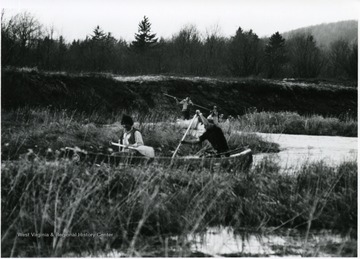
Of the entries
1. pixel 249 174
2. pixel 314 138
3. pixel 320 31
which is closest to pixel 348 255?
pixel 249 174

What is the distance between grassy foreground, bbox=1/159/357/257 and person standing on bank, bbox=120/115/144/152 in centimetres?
146

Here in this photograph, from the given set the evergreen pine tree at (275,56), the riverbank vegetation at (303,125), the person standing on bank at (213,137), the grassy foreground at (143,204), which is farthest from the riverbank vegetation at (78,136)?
the evergreen pine tree at (275,56)

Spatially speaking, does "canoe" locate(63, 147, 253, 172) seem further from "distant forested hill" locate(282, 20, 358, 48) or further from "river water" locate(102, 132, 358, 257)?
"distant forested hill" locate(282, 20, 358, 48)

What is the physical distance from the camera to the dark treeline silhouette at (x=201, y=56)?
35969 mm

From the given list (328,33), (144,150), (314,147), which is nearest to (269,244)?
(144,150)

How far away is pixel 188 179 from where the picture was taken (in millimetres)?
7797

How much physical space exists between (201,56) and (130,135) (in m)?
35.7

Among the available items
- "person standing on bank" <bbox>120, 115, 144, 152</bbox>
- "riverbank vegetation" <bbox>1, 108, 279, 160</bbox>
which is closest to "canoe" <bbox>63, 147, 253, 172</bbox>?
"person standing on bank" <bbox>120, 115, 144, 152</bbox>

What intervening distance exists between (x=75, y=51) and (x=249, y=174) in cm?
3223

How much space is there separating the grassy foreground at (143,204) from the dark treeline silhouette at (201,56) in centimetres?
2557

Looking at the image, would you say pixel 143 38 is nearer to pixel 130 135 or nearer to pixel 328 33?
pixel 328 33

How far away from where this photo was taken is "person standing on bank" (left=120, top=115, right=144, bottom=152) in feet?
30.5

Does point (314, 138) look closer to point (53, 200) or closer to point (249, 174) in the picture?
point (249, 174)

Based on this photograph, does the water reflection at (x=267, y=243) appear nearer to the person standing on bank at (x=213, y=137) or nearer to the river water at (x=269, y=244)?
the river water at (x=269, y=244)
